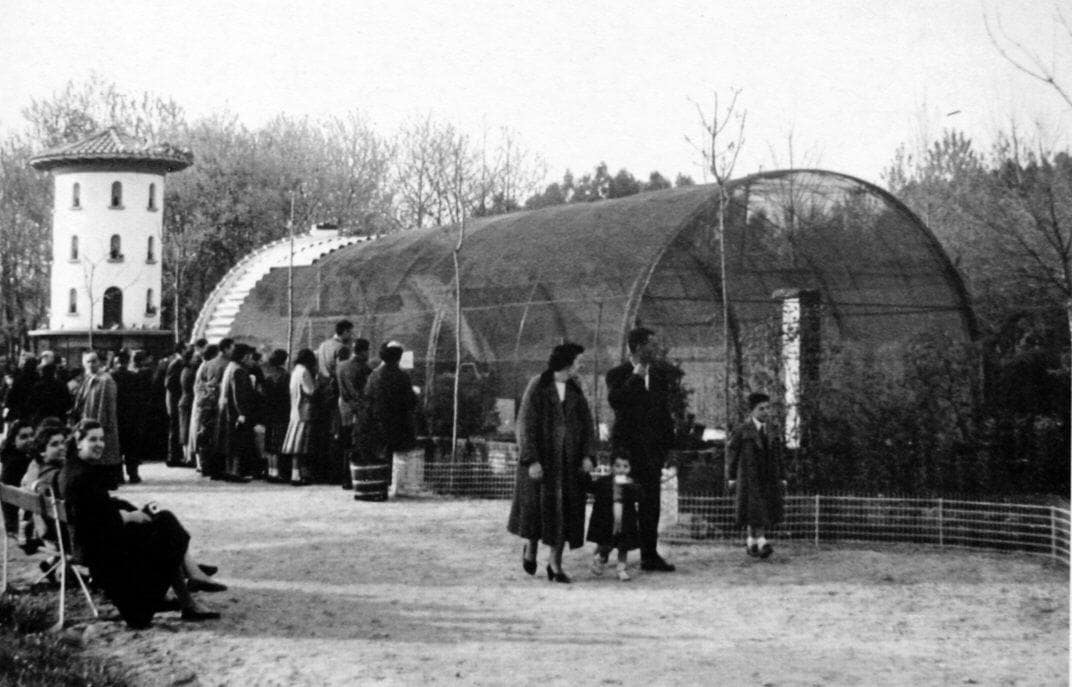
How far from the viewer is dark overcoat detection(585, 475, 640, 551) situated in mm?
11148

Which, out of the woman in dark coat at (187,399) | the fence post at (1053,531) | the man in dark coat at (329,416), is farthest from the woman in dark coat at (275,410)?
the fence post at (1053,531)

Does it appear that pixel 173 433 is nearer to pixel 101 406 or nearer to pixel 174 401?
pixel 174 401

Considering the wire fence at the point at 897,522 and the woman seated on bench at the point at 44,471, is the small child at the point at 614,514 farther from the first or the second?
the woman seated on bench at the point at 44,471

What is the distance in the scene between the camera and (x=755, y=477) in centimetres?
1205

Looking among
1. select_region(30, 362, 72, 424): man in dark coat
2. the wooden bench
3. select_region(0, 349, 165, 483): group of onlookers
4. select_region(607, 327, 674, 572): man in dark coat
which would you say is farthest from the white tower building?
select_region(607, 327, 674, 572): man in dark coat

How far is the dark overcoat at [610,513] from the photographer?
11.1 m

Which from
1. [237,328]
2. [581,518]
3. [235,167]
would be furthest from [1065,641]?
[235,167]

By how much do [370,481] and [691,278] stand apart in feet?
16.8

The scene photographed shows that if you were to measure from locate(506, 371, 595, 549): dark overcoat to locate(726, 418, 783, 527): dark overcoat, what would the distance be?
1.68 metres

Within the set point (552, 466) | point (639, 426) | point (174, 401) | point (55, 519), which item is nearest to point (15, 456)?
point (55, 519)

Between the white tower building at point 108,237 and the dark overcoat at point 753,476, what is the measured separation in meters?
42.3

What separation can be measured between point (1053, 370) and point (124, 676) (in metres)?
11.4

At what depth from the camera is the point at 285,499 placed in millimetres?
16953

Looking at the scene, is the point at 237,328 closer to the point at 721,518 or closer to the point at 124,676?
the point at 721,518
